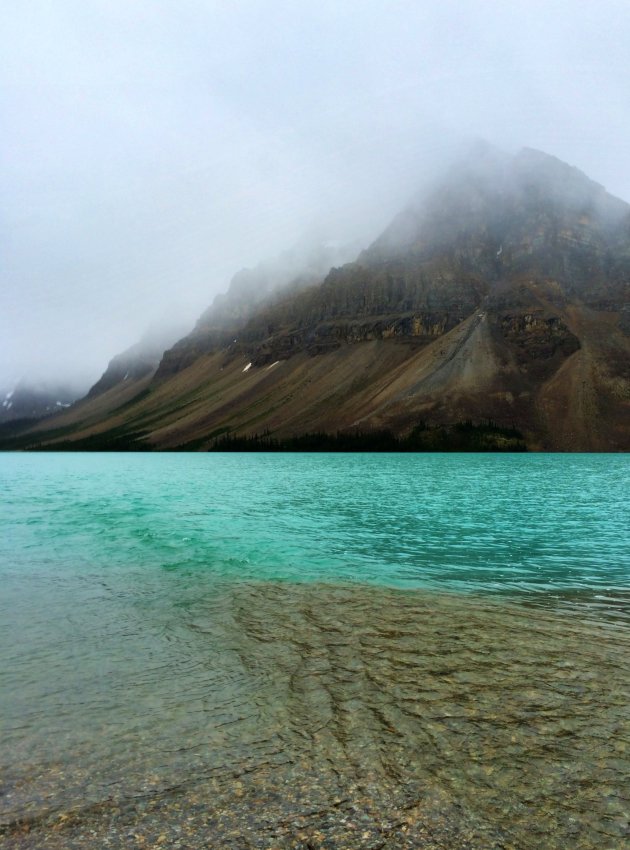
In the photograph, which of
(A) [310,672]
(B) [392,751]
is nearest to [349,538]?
(A) [310,672]

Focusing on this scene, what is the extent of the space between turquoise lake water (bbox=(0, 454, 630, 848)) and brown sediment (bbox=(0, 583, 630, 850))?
1.6 inches

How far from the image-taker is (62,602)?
17688mm

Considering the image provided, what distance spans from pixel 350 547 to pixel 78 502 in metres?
34.3

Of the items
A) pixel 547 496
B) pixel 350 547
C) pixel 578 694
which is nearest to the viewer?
pixel 578 694

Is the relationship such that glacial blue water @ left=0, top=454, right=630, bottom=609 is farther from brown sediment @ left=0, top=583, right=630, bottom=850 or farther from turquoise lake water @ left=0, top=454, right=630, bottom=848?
brown sediment @ left=0, top=583, right=630, bottom=850

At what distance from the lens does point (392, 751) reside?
8.33 metres

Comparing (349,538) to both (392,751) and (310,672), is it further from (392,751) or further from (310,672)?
(392,751)

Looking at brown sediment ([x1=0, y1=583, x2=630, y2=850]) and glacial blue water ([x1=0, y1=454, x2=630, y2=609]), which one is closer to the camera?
brown sediment ([x1=0, y1=583, x2=630, y2=850])

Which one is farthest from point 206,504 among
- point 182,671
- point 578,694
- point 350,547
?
point 578,694

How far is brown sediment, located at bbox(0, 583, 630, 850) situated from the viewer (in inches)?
254

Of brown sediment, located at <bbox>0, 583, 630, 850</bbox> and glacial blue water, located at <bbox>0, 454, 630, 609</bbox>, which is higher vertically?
brown sediment, located at <bbox>0, 583, 630, 850</bbox>

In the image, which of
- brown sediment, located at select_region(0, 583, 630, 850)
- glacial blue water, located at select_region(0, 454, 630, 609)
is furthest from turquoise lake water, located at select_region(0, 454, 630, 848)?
glacial blue water, located at select_region(0, 454, 630, 609)

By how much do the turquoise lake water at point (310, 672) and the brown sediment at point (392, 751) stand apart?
4cm

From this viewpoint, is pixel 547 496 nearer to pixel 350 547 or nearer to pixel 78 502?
pixel 350 547
